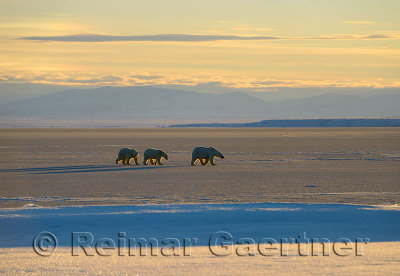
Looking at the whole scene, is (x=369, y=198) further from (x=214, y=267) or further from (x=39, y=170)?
(x=39, y=170)

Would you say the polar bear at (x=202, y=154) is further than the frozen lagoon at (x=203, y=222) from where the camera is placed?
Yes

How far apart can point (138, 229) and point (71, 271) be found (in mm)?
2937

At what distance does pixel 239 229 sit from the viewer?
10789 mm

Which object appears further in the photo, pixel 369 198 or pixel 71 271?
pixel 369 198

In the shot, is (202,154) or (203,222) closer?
(203,222)

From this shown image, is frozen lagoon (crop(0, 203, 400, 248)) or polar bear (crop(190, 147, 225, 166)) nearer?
frozen lagoon (crop(0, 203, 400, 248))

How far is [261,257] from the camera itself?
28.7ft

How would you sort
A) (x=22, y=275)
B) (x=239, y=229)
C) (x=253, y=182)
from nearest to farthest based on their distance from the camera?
(x=22, y=275) < (x=239, y=229) < (x=253, y=182)

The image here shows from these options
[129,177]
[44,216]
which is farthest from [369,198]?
[129,177]

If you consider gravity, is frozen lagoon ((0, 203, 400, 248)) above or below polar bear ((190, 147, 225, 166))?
below

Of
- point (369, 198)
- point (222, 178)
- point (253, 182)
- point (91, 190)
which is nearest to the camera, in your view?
point (369, 198)

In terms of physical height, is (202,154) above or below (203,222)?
above

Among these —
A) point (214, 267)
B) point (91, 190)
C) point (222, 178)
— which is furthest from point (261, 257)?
point (222, 178)

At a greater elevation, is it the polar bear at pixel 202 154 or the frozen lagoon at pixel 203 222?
the polar bear at pixel 202 154
